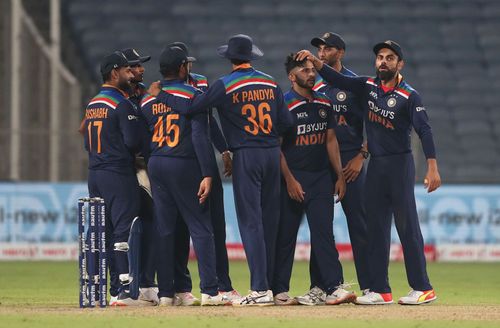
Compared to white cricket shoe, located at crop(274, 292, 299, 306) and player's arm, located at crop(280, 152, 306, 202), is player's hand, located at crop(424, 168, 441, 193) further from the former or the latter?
white cricket shoe, located at crop(274, 292, 299, 306)

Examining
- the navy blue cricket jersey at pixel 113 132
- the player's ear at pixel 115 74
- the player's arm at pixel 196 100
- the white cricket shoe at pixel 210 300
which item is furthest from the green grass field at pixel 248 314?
the player's ear at pixel 115 74

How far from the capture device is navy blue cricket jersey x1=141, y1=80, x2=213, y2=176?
385 inches

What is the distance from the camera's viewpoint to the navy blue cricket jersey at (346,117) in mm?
10352

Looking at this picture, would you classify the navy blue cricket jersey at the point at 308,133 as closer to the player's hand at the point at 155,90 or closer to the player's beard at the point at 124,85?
the player's hand at the point at 155,90

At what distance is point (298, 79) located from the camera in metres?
10.1

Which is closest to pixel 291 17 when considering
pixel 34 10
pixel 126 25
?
pixel 126 25

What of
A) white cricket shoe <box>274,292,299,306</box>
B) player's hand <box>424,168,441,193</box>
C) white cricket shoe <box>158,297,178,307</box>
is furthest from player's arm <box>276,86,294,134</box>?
white cricket shoe <box>158,297,178,307</box>

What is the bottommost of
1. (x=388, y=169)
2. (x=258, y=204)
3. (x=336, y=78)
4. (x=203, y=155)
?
(x=258, y=204)

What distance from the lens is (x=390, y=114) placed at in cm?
992

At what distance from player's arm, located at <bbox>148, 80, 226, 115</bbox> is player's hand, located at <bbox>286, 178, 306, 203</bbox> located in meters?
0.93

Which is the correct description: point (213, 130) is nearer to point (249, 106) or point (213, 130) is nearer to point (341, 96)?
point (249, 106)

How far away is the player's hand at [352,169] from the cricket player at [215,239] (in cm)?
99

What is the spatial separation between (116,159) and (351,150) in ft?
6.57

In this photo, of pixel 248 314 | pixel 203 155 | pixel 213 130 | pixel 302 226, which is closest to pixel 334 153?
pixel 213 130
